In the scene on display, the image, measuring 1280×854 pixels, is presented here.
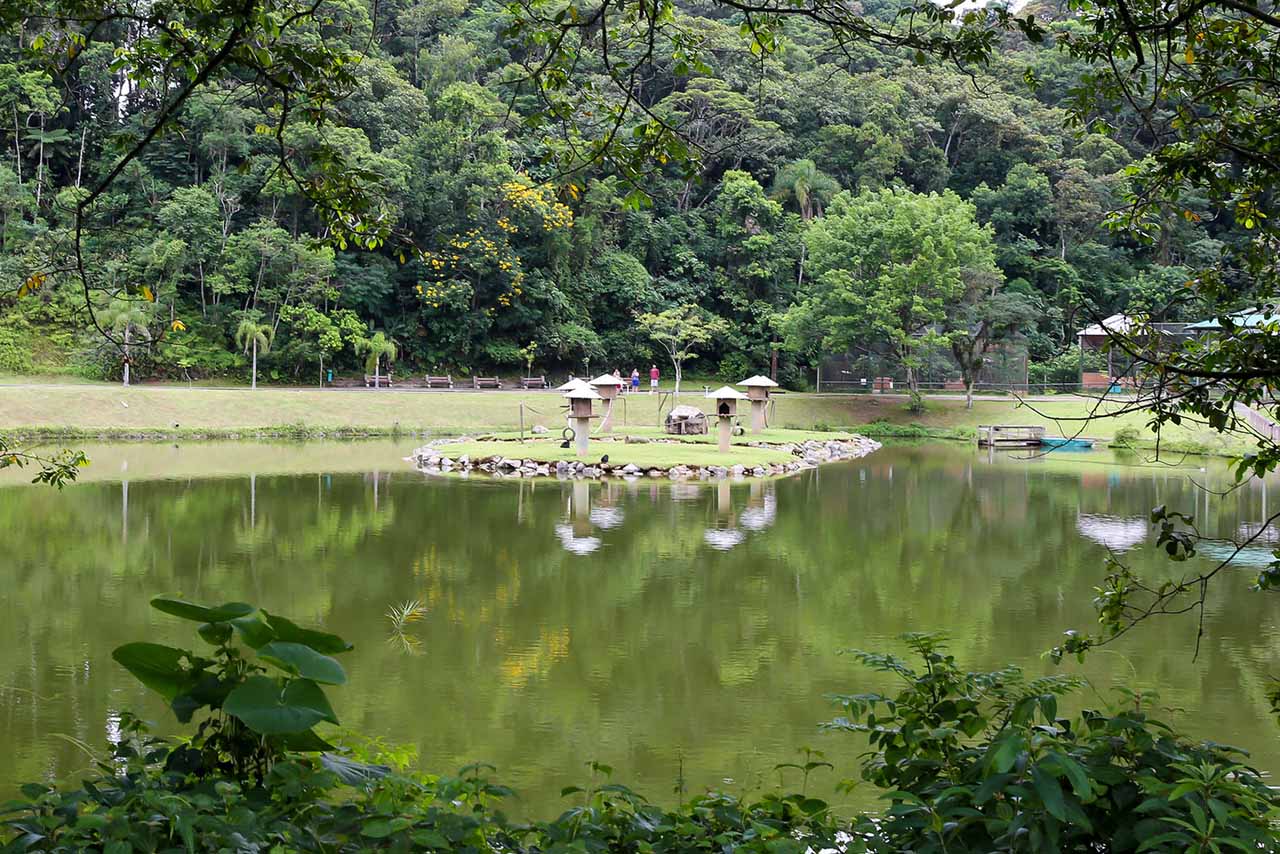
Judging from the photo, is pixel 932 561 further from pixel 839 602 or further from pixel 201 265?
pixel 201 265

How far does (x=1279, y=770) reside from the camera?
555 centimetres

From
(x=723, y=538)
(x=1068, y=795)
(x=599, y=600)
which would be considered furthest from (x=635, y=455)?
(x=1068, y=795)

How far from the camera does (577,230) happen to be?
42250mm

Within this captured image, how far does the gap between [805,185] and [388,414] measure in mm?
22254

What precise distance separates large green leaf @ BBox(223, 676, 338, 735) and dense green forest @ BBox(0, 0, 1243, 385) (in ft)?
92.7

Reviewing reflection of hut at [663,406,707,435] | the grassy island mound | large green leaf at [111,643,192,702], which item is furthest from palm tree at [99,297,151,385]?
large green leaf at [111,643,192,702]

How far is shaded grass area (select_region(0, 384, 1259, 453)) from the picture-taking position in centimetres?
2717

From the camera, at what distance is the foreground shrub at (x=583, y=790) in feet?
7.56

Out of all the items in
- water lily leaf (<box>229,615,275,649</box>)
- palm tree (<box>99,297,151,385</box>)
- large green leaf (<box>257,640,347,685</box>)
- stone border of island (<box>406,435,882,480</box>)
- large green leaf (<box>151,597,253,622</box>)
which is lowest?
stone border of island (<box>406,435,882,480</box>)

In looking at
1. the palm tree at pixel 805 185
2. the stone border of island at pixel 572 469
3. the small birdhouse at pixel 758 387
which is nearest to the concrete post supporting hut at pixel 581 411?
the stone border of island at pixel 572 469

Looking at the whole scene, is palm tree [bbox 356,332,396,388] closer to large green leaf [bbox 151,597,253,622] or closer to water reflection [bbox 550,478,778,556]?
water reflection [bbox 550,478,778,556]

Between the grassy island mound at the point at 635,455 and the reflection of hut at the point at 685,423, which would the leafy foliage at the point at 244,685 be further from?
the reflection of hut at the point at 685,423

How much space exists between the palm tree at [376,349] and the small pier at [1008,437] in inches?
778

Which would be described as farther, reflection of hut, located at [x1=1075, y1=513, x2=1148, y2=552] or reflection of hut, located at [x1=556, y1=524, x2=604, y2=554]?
reflection of hut, located at [x1=1075, y1=513, x2=1148, y2=552]
